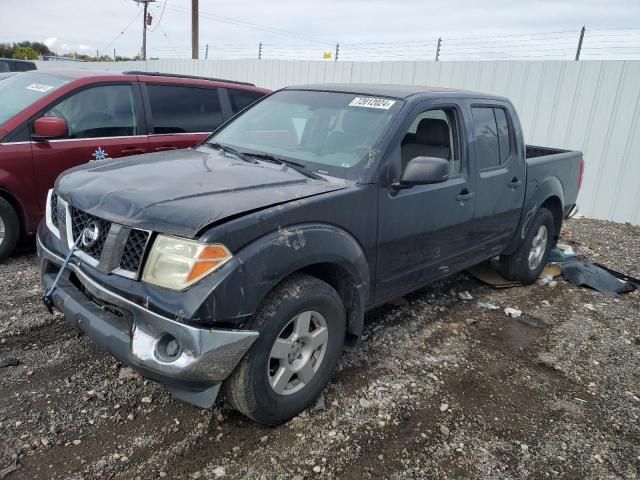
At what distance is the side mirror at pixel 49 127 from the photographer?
445cm

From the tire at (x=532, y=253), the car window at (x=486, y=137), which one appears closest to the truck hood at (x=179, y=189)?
the car window at (x=486, y=137)

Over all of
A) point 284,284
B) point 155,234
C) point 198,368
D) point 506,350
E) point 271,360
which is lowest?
point 506,350

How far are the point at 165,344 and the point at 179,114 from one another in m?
3.94

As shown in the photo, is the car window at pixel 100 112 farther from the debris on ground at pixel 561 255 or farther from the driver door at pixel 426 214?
the debris on ground at pixel 561 255

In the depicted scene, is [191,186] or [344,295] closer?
[191,186]

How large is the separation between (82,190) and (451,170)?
2.48m

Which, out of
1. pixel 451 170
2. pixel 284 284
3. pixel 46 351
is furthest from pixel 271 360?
pixel 451 170

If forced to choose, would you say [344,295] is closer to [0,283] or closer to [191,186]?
[191,186]

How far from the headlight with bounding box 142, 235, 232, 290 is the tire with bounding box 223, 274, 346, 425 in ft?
1.14

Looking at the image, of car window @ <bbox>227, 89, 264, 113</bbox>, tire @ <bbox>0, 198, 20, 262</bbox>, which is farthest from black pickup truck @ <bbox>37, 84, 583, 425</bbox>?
car window @ <bbox>227, 89, 264, 113</bbox>

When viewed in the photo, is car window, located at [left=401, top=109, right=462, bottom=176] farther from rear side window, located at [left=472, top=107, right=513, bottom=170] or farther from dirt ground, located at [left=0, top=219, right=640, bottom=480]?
dirt ground, located at [left=0, top=219, right=640, bottom=480]

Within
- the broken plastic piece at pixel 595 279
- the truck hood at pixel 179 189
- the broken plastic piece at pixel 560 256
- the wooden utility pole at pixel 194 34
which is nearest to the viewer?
the truck hood at pixel 179 189

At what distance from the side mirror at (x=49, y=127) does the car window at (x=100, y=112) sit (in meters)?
0.22

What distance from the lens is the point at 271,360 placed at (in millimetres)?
2605
